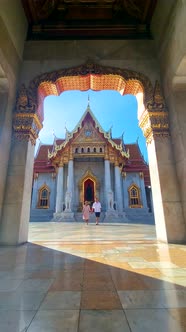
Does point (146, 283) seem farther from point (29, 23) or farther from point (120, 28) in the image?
point (29, 23)

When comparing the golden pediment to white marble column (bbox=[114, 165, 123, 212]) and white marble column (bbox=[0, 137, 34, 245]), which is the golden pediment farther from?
white marble column (bbox=[0, 137, 34, 245])

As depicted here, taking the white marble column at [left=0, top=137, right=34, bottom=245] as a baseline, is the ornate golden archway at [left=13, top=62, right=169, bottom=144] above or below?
above

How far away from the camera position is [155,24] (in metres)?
4.71

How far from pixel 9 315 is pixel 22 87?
14.9ft

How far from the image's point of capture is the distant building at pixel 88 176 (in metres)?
17.4

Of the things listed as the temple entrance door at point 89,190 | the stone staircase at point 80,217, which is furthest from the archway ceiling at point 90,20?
the temple entrance door at point 89,190

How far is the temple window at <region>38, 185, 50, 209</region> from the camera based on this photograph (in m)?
19.0

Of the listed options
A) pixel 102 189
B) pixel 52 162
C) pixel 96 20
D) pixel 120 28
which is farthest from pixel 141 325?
pixel 52 162

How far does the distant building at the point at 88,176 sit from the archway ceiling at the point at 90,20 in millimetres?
12850

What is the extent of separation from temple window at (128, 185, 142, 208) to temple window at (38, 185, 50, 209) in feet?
29.9

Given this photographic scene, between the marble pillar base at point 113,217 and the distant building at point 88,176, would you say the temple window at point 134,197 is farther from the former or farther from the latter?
the marble pillar base at point 113,217

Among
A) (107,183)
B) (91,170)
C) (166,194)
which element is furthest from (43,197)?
(166,194)

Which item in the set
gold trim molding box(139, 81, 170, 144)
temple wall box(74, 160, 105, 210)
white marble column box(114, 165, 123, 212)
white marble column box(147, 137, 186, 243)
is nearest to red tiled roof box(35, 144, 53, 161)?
temple wall box(74, 160, 105, 210)

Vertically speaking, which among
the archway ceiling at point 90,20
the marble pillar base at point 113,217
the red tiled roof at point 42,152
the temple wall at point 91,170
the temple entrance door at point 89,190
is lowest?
the marble pillar base at point 113,217
